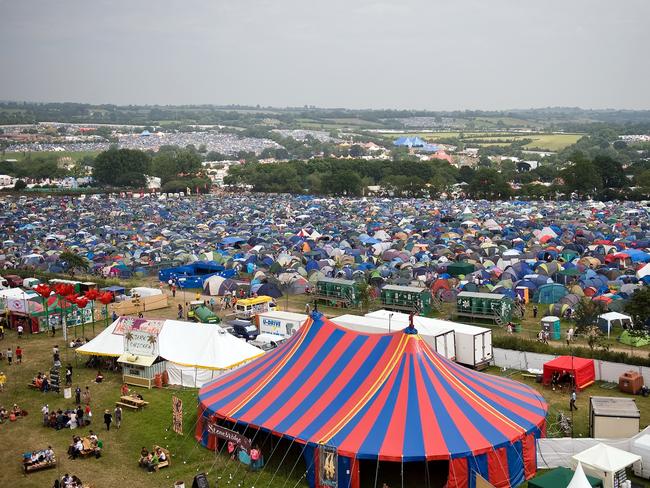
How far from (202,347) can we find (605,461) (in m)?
9.09

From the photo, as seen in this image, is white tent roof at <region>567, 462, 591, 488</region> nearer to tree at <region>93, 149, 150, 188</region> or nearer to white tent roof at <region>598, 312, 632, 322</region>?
white tent roof at <region>598, 312, 632, 322</region>

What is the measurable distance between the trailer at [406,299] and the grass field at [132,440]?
5.78 metres

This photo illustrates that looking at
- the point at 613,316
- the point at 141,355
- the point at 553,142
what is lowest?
the point at 613,316

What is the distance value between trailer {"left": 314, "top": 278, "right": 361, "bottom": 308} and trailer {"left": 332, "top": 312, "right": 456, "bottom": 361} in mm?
6128

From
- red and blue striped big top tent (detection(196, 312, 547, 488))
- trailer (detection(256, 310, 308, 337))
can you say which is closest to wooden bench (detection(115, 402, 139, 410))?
red and blue striped big top tent (detection(196, 312, 547, 488))

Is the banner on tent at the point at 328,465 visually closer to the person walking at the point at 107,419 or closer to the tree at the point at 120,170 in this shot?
the person walking at the point at 107,419

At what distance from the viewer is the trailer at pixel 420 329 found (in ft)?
53.9

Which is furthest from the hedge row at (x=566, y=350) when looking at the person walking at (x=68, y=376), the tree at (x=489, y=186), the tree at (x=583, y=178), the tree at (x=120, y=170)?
the tree at (x=120, y=170)

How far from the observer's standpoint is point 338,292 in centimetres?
2484

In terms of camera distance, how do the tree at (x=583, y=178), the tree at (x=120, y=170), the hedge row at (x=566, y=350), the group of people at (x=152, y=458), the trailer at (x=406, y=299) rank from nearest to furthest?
1. the group of people at (x=152, y=458)
2. the hedge row at (x=566, y=350)
3. the trailer at (x=406, y=299)
4. the tree at (x=583, y=178)
5. the tree at (x=120, y=170)

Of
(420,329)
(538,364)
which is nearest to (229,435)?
(420,329)

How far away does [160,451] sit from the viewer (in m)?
12.3

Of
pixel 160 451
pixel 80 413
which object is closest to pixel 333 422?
pixel 160 451

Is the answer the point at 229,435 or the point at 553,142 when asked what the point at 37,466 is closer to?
the point at 229,435
